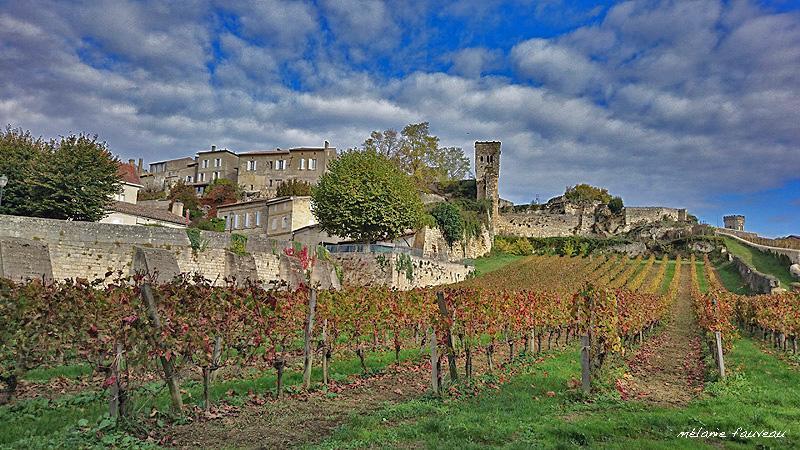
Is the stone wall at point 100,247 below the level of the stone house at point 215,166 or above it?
below

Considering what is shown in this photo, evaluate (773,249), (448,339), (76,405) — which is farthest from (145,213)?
(773,249)

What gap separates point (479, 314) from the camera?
37.7 feet

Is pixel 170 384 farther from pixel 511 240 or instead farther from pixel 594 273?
pixel 511 240

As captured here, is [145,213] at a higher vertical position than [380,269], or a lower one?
higher

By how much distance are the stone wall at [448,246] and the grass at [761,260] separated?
71.4ft

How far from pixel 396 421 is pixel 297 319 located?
3349mm

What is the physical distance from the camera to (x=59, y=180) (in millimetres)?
27359

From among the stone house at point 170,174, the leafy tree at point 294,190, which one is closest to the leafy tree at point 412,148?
the leafy tree at point 294,190

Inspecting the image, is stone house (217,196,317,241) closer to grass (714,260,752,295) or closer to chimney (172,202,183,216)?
chimney (172,202,183,216)

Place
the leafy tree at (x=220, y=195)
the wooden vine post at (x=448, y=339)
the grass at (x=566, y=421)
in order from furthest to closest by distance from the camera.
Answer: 1. the leafy tree at (x=220, y=195)
2. the wooden vine post at (x=448, y=339)
3. the grass at (x=566, y=421)

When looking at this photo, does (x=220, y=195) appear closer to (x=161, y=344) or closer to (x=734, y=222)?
(x=161, y=344)

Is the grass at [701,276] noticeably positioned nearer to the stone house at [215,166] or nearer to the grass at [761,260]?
the grass at [761,260]

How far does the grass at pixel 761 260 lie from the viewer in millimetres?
34656

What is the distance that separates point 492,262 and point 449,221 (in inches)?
288
